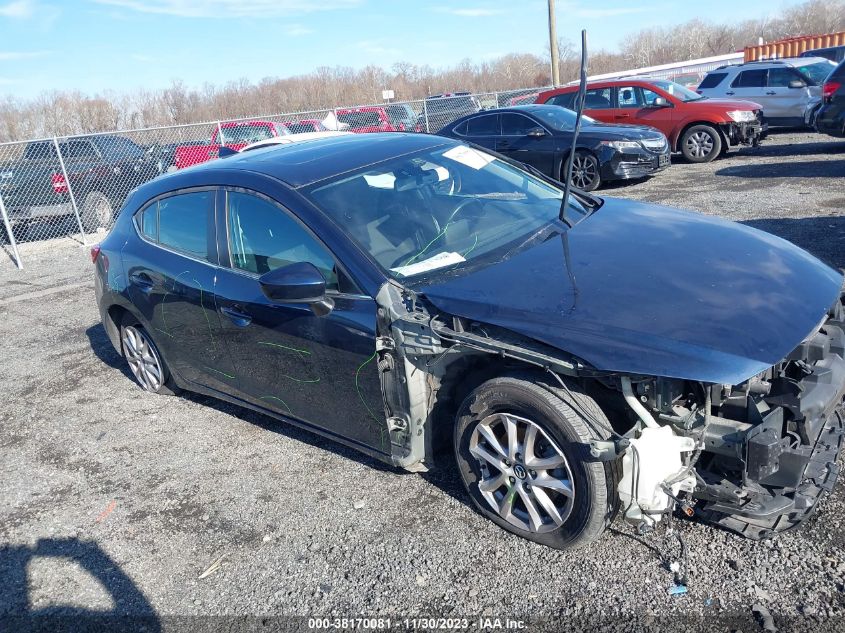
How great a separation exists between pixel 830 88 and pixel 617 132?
4.07 meters

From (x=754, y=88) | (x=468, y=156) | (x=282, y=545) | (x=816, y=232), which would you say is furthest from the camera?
(x=754, y=88)

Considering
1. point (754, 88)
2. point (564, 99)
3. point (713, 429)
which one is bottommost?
point (713, 429)

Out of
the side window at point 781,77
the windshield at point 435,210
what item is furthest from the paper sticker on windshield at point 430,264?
the side window at point 781,77

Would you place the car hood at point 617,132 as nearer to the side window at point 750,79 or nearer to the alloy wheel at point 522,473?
→ the side window at point 750,79

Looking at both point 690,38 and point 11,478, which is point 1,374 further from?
point 690,38

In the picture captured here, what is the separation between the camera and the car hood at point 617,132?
11.4 metres

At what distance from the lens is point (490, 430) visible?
3.09 metres

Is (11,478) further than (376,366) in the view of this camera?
Yes

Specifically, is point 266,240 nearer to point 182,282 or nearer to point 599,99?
point 182,282

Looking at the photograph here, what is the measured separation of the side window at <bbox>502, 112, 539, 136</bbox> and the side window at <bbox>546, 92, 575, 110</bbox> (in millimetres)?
2770

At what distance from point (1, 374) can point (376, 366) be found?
182 inches

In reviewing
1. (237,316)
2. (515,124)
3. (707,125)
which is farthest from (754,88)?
(237,316)

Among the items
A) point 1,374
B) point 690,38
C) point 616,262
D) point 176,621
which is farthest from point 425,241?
point 690,38

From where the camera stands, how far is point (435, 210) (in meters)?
3.83
